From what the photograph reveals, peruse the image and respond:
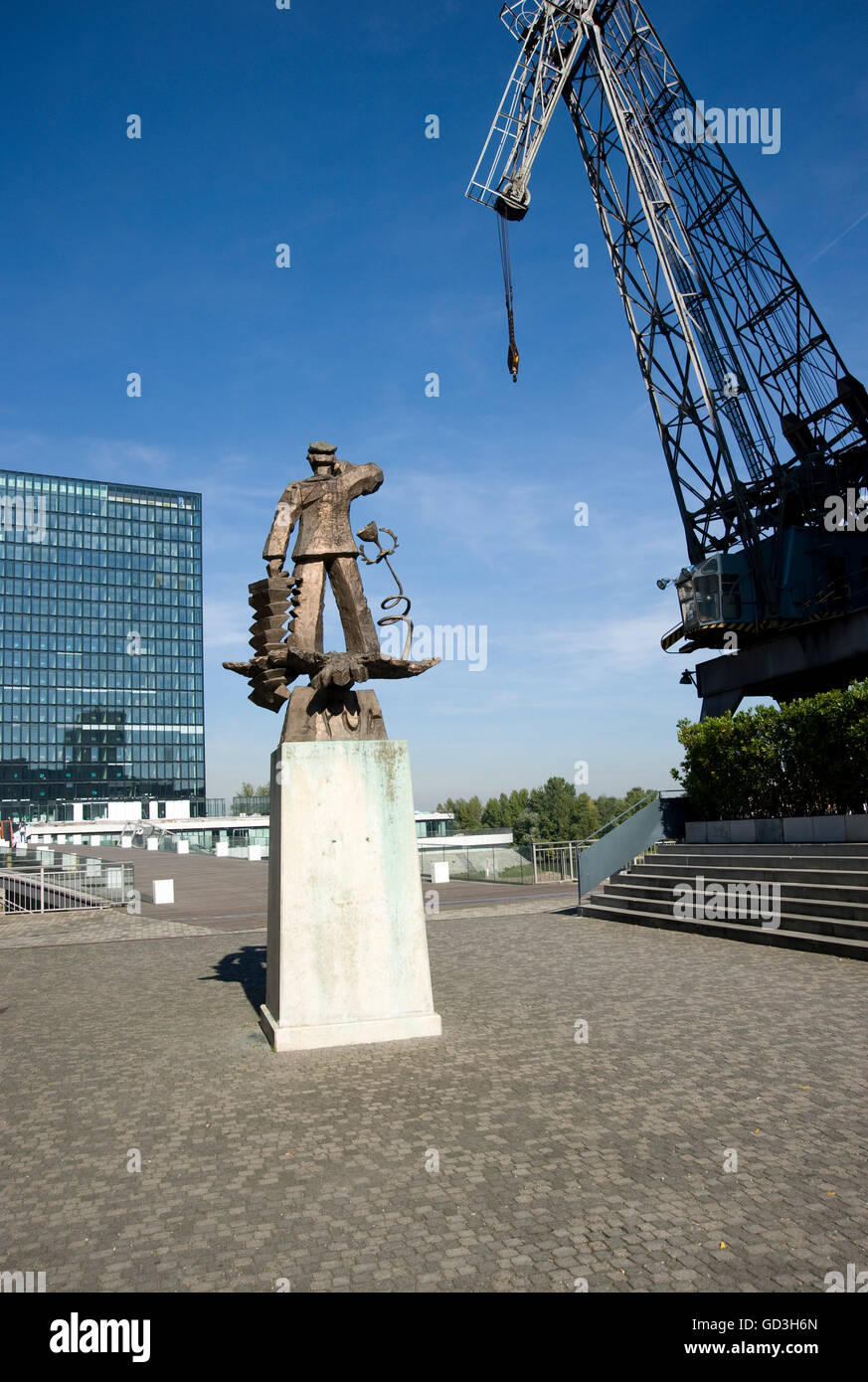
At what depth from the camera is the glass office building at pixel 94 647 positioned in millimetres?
108750

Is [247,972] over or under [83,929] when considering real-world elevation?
over

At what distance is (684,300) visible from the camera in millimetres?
26469

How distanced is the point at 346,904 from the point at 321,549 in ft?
11.3

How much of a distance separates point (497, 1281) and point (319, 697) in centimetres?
537

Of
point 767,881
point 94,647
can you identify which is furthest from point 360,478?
point 94,647

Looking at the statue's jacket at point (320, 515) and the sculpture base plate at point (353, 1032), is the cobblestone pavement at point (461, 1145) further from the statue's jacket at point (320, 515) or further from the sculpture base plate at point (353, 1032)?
the statue's jacket at point (320, 515)

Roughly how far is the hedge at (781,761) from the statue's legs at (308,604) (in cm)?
1029

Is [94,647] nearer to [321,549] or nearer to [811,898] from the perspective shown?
[811,898]

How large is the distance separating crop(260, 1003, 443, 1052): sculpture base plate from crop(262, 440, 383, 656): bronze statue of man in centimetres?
336

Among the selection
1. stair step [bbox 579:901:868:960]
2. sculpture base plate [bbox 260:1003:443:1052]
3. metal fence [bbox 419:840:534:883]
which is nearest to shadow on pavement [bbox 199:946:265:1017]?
sculpture base plate [bbox 260:1003:443:1052]

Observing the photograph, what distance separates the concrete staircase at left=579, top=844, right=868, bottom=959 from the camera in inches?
440

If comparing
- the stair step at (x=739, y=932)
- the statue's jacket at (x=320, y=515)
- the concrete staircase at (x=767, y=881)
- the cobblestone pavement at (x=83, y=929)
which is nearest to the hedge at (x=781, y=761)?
the concrete staircase at (x=767, y=881)

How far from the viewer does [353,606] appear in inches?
336
